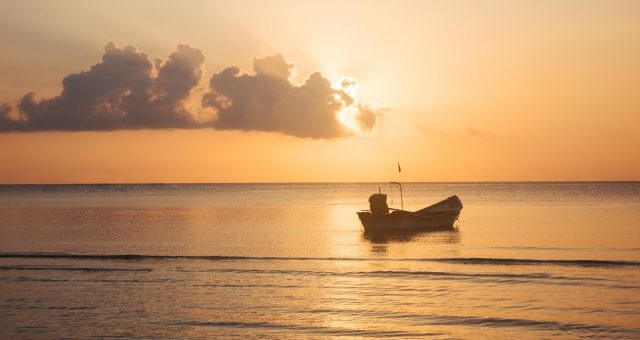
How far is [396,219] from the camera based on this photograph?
50.5m

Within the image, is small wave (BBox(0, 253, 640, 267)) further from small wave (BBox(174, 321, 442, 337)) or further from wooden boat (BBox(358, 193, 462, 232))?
wooden boat (BBox(358, 193, 462, 232))

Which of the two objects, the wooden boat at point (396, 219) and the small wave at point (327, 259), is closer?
the small wave at point (327, 259)

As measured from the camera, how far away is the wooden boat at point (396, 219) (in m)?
49.7

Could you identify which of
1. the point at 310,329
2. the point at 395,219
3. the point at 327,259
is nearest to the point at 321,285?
the point at 310,329

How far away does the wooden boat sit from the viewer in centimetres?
4966

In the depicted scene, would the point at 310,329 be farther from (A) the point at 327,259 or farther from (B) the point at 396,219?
(B) the point at 396,219

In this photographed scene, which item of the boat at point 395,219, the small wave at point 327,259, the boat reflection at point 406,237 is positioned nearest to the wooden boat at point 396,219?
the boat at point 395,219

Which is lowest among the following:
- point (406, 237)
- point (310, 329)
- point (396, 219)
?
point (310, 329)

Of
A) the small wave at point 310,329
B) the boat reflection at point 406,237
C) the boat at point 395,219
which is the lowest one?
the small wave at point 310,329

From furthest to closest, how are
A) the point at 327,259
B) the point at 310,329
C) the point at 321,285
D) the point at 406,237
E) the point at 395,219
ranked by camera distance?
the point at 395,219 < the point at 406,237 < the point at 327,259 < the point at 321,285 < the point at 310,329

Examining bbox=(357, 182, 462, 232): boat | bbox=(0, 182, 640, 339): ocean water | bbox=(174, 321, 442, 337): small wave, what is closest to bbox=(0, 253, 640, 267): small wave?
bbox=(0, 182, 640, 339): ocean water

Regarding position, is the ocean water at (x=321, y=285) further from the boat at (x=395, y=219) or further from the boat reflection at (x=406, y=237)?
the boat at (x=395, y=219)

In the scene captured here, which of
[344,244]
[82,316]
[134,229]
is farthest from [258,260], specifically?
[134,229]

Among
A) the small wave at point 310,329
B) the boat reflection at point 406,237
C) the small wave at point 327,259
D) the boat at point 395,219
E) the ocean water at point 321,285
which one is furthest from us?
the boat at point 395,219
